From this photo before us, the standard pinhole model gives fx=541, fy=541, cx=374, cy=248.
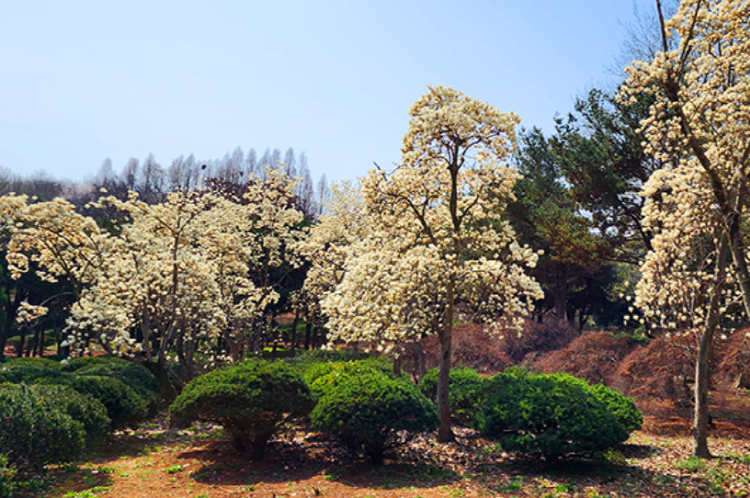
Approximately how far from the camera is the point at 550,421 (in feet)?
27.8

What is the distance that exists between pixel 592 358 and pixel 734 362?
3902 mm

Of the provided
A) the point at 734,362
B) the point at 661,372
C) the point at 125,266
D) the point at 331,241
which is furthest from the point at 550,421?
the point at 331,241

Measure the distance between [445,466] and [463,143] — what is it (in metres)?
5.57

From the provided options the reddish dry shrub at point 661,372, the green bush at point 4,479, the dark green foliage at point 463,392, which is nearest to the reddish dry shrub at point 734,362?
the reddish dry shrub at point 661,372

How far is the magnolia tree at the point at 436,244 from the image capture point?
367 inches

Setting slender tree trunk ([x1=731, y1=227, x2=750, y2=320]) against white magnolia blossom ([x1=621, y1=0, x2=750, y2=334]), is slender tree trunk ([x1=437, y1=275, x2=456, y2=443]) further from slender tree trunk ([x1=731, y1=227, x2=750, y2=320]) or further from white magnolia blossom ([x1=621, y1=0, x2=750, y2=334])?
slender tree trunk ([x1=731, y1=227, x2=750, y2=320])

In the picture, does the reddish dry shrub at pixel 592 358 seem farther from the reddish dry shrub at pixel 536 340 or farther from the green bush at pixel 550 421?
the green bush at pixel 550 421

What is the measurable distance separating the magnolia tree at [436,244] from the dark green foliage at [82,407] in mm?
4289

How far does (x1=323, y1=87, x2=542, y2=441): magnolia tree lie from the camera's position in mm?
9312

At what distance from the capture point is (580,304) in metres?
32.7

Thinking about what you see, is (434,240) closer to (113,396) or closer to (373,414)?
(373,414)

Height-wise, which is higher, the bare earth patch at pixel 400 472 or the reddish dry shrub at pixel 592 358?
the reddish dry shrub at pixel 592 358

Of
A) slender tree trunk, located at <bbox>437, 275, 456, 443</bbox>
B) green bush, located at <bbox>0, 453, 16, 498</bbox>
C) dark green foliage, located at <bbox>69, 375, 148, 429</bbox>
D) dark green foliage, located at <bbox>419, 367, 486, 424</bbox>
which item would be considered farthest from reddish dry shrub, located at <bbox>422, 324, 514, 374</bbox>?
green bush, located at <bbox>0, 453, 16, 498</bbox>

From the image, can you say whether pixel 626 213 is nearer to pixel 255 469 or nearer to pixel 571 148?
pixel 571 148
